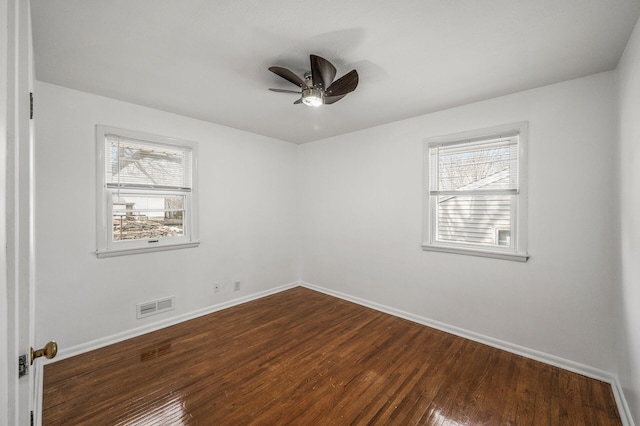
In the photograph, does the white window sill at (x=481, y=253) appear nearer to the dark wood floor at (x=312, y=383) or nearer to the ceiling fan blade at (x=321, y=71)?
the dark wood floor at (x=312, y=383)

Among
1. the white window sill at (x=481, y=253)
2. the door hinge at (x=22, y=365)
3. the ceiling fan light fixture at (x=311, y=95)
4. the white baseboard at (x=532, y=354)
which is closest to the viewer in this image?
the door hinge at (x=22, y=365)

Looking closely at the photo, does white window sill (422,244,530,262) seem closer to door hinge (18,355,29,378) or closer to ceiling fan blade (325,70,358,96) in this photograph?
ceiling fan blade (325,70,358,96)

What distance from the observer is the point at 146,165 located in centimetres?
316

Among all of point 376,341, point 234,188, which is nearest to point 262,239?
point 234,188

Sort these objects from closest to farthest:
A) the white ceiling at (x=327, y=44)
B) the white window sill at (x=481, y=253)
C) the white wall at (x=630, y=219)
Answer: the white ceiling at (x=327, y=44)
the white wall at (x=630, y=219)
the white window sill at (x=481, y=253)

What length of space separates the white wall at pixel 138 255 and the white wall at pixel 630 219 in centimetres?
378

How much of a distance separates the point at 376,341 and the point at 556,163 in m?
2.38

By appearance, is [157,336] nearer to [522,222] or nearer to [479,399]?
[479,399]

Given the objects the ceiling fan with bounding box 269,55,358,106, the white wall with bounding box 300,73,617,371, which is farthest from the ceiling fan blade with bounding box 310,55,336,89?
the white wall with bounding box 300,73,617,371

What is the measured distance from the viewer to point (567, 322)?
246 cm

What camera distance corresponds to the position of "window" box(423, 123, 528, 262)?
2.73 meters

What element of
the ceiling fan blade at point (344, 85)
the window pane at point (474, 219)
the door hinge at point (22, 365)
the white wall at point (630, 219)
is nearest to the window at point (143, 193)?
the ceiling fan blade at point (344, 85)

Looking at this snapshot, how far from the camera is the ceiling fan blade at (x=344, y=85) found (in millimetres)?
2082

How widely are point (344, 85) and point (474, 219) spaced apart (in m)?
2.00
